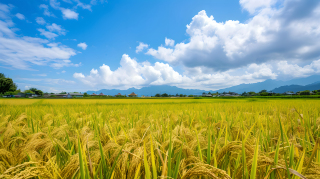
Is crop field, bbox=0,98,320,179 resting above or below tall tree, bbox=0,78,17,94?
below

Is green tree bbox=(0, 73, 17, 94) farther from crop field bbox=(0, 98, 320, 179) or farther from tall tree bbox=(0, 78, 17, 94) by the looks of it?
crop field bbox=(0, 98, 320, 179)

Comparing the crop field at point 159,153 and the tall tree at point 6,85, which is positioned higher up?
the tall tree at point 6,85

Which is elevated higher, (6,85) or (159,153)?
(6,85)

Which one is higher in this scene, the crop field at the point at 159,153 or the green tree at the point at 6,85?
the green tree at the point at 6,85

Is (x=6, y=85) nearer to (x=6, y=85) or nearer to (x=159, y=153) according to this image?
(x=6, y=85)

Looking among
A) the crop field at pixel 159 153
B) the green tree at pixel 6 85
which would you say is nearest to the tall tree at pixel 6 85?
the green tree at pixel 6 85

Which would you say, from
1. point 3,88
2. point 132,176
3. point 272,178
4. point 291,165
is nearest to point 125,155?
point 132,176

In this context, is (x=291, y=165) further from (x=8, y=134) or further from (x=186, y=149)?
(x=8, y=134)

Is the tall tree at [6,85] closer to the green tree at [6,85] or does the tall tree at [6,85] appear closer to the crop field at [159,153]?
the green tree at [6,85]

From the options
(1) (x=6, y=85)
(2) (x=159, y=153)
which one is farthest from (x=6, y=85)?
(2) (x=159, y=153)

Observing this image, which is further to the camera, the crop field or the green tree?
the green tree

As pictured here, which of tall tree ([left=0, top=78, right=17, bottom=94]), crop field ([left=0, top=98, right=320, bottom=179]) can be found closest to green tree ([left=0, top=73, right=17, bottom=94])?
tall tree ([left=0, top=78, right=17, bottom=94])

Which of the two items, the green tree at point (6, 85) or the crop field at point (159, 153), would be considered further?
the green tree at point (6, 85)

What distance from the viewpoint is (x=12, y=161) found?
106cm
